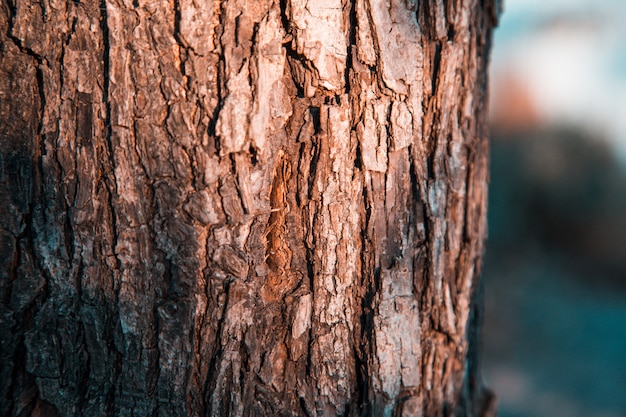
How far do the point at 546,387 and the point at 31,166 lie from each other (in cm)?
368

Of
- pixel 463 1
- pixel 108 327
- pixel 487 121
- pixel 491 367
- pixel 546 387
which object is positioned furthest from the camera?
pixel 491 367

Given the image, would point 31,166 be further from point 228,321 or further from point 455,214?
point 455,214

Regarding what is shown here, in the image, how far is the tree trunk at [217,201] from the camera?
92 centimetres

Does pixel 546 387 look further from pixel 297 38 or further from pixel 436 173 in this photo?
pixel 297 38

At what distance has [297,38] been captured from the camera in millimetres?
930

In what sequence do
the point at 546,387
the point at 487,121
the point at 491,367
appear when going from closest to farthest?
the point at 487,121, the point at 546,387, the point at 491,367

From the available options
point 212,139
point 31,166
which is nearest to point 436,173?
point 212,139

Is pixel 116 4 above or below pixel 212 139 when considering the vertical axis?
above

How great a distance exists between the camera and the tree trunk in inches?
36.4

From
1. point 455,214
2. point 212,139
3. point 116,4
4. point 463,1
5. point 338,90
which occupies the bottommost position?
point 455,214

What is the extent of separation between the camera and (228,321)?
38.8 inches

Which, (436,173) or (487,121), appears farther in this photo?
(487,121)

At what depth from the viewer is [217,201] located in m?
0.95

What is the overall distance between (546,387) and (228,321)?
3.31m
